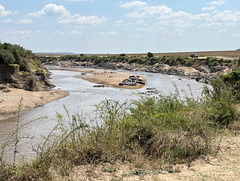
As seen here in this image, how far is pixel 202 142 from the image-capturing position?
730cm

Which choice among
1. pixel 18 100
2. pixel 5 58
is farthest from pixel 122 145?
pixel 5 58

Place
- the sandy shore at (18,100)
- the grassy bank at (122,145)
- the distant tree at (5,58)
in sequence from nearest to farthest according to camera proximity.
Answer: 1. the grassy bank at (122,145)
2. the sandy shore at (18,100)
3. the distant tree at (5,58)

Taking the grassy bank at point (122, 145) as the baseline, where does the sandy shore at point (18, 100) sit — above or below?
below

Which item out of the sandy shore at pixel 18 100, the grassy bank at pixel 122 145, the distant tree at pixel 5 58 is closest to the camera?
the grassy bank at pixel 122 145

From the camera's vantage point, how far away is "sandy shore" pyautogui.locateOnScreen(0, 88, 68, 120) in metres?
18.0

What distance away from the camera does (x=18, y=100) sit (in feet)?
65.4

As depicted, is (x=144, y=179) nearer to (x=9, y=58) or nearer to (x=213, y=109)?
(x=213, y=109)

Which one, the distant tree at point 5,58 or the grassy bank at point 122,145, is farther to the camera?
the distant tree at point 5,58

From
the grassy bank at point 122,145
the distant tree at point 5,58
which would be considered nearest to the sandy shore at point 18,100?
the distant tree at point 5,58

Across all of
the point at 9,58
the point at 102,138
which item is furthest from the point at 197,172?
the point at 9,58

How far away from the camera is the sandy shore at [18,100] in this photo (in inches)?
709

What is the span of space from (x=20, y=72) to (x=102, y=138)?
23.6 meters

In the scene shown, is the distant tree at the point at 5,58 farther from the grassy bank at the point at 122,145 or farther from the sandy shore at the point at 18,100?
the grassy bank at the point at 122,145

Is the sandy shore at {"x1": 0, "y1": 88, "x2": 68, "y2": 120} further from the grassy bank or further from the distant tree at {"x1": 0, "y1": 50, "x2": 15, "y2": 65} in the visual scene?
the grassy bank
